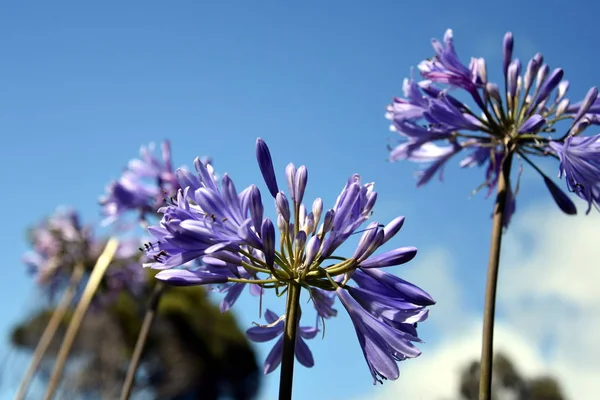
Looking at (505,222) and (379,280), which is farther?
(505,222)

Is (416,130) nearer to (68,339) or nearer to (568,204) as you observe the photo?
(568,204)

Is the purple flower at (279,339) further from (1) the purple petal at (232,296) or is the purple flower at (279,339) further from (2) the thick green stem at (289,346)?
(2) the thick green stem at (289,346)

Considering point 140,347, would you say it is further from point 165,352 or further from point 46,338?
point 165,352

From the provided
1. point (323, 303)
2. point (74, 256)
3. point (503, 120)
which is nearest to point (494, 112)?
point (503, 120)

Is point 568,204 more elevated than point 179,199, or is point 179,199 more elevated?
point 568,204

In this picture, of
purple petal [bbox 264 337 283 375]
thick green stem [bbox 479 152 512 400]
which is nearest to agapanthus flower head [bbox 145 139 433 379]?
purple petal [bbox 264 337 283 375]

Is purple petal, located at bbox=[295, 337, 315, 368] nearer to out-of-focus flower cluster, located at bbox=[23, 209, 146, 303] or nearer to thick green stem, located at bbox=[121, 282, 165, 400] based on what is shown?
thick green stem, located at bbox=[121, 282, 165, 400]

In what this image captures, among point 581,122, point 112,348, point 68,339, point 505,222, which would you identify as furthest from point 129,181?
point 112,348
